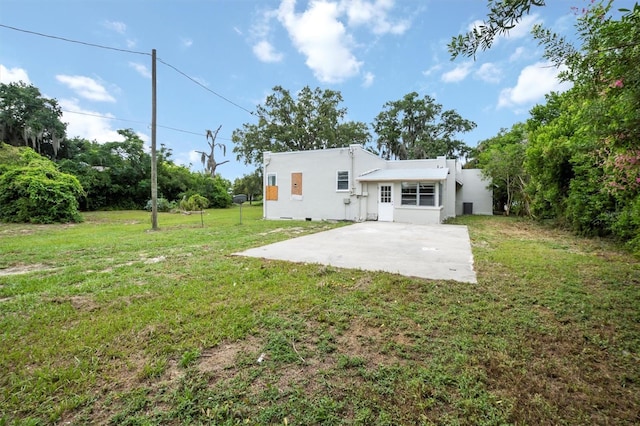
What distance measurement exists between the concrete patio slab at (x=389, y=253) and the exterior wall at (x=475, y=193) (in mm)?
13097

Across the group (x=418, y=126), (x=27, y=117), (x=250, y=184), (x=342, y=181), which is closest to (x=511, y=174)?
(x=342, y=181)

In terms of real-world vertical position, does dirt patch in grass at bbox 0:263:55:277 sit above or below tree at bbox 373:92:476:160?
below

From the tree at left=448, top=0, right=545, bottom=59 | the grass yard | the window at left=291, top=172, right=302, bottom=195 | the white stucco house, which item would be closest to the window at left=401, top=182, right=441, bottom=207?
the white stucco house

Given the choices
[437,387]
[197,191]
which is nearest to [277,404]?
[437,387]

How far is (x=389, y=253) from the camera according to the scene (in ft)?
20.1

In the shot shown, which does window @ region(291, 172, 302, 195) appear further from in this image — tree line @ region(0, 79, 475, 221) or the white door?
tree line @ region(0, 79, 475, 221)

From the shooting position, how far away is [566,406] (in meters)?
1.73

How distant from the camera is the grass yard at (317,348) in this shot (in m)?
1.73

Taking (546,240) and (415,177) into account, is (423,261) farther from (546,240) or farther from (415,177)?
(415,177)

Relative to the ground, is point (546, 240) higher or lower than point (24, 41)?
lower

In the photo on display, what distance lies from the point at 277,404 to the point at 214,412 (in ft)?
1.23

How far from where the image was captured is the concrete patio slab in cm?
479

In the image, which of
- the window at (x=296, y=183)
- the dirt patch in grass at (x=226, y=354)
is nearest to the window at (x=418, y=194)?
the window at (x=296, y=183)

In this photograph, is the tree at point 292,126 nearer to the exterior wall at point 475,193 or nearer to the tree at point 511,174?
the exterior wall at point 475,193
